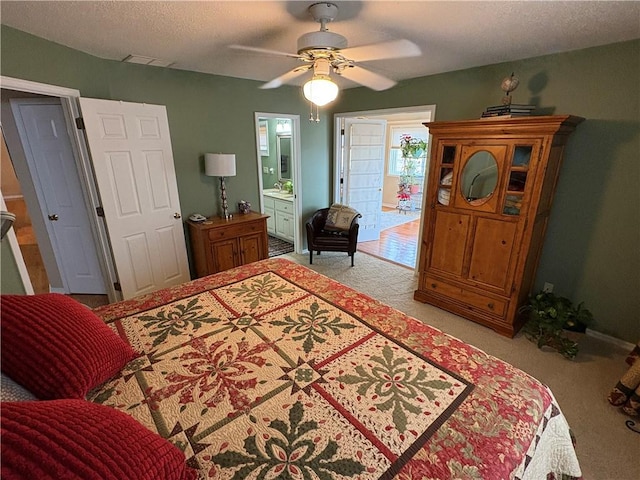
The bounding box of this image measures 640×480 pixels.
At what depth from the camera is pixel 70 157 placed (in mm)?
3059

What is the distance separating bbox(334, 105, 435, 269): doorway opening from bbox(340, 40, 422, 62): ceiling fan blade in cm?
162

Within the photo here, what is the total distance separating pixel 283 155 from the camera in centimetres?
560

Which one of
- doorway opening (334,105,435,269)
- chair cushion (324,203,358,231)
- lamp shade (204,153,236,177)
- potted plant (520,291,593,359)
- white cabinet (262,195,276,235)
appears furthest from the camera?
white cabinet (262,195,276,235)

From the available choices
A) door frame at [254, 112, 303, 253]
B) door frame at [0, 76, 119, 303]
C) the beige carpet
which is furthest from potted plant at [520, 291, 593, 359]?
door frame at [0, 76, 119, 303]

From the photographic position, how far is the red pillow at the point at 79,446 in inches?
24.1

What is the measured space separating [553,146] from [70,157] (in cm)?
452

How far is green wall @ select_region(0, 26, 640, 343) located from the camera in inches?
89.5

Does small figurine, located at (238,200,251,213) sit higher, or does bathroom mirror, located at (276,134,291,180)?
bathroom mirror, located at (276,134,291,180)

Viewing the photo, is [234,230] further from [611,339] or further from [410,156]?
[410,156]

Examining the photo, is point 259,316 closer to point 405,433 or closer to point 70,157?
point 405,433

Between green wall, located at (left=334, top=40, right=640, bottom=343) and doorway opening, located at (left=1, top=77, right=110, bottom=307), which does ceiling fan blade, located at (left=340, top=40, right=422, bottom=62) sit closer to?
green wall, located at (left=334, top=40, right=640, bottom=343)

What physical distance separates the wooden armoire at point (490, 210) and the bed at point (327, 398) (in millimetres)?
1458

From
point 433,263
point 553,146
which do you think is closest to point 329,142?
point 433,263

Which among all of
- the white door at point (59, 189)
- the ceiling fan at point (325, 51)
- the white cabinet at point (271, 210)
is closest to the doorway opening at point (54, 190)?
the white door at point (59, 189)
